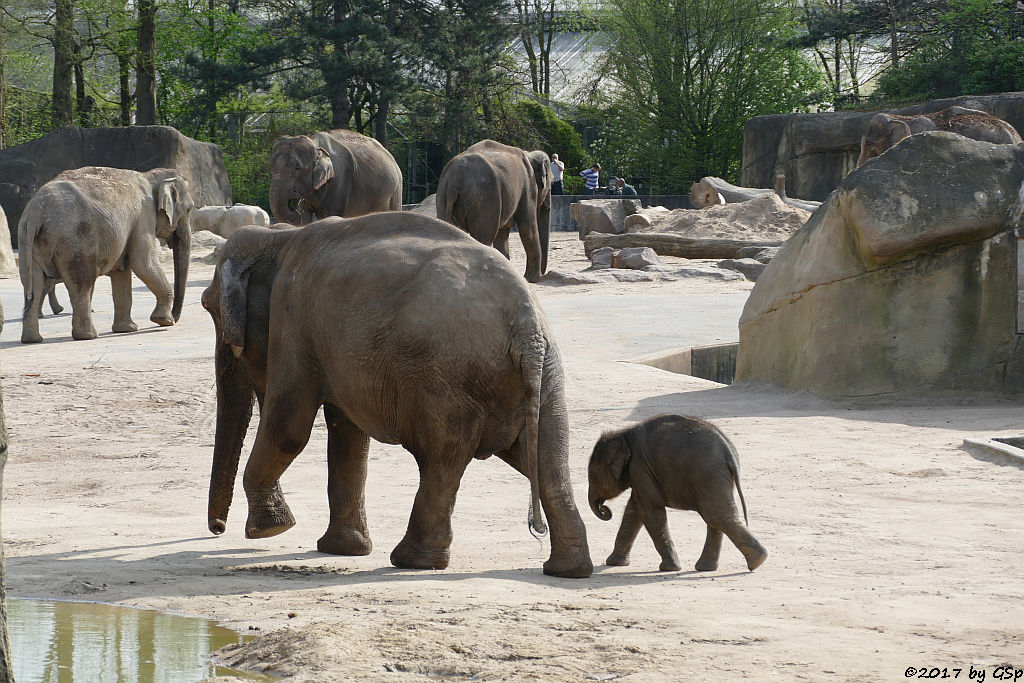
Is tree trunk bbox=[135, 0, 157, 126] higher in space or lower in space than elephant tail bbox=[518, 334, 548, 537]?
higher


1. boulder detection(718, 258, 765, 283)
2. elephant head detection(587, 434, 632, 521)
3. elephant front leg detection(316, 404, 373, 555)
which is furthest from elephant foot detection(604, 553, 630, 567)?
boulder detection(718, 258, 765, 283)

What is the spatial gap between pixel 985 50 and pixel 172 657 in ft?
120

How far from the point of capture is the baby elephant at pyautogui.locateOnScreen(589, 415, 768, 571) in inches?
199

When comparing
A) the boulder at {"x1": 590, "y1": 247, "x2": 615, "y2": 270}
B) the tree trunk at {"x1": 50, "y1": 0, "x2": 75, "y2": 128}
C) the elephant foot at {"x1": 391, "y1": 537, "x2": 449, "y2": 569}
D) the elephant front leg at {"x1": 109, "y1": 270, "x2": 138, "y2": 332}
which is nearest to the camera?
the elephant foot at {"x1": 391, "y1": 537, "x2": 449, "y2": 569}

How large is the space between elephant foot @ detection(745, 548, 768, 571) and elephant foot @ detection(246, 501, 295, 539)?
191 cm

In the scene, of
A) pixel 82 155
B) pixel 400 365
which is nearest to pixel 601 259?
pixel 82 155

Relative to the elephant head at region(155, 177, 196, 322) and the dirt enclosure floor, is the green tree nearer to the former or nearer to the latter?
the elephant head at region(155, 177, 196, 322)

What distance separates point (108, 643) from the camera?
164 inches

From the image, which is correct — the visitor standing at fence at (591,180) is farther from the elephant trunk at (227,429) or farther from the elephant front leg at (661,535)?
the elephant front leg at (661,535)

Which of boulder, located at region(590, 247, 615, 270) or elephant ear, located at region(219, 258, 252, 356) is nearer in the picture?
elephant ear, located at region(219, 258, 252, 356)

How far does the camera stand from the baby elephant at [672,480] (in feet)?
16.5

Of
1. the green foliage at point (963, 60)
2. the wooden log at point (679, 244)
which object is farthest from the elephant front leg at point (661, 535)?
the green foliage at point (963, 60)

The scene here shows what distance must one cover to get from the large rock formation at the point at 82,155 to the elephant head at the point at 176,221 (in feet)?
49.9

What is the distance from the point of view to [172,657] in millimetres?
4012
